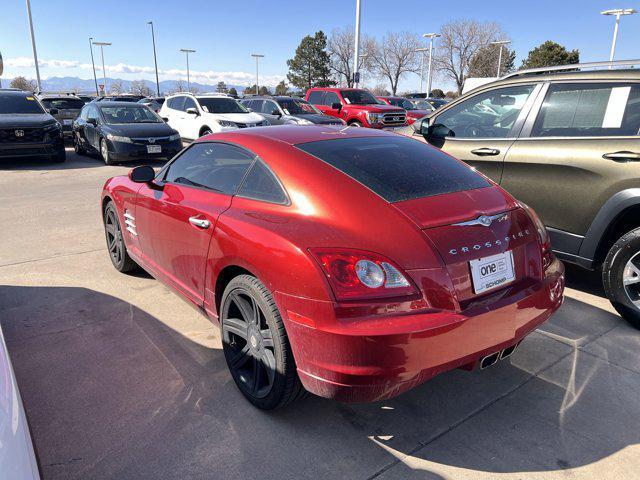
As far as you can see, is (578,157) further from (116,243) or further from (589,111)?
(116,243)

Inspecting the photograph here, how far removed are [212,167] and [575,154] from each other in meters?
2.82

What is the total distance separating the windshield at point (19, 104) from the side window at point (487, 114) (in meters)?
10.4

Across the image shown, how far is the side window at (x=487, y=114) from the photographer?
4570mm

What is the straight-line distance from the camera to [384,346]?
2.09 metres

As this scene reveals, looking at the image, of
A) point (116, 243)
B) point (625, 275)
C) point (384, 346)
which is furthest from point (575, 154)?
point (116, 243)

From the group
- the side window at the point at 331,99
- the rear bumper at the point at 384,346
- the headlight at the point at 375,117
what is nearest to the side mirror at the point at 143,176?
the rear bumper at the point at 384,346

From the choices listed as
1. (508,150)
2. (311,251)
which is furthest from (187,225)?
(508,150)

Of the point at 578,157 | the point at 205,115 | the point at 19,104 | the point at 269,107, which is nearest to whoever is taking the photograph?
the point at 578,157

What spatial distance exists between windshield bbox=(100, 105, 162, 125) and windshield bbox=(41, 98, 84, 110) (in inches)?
278

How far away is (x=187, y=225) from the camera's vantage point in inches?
124

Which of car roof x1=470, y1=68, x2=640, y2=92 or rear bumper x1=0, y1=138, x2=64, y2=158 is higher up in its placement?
car roof x1=470, y1=68, x2=640, y2=92

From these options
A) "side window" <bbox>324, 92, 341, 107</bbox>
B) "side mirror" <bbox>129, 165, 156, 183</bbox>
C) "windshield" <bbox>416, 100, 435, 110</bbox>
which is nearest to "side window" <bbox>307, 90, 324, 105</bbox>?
"side window" <bbox>324, 92, 341, 107</bbox>

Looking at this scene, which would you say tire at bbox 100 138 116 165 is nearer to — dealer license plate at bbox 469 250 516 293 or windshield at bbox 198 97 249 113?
windshield at bbox 198 97 249 113

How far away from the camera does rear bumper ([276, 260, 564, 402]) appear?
2105 millimetres
